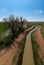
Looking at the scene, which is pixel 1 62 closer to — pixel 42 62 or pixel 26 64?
pixel 26 64

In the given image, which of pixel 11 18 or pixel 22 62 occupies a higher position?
pixel 11 18

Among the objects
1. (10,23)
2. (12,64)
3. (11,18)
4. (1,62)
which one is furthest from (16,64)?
(11,18)

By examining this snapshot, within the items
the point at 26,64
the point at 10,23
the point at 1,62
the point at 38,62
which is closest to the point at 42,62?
the point at 38,62

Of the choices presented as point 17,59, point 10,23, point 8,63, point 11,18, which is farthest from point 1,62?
point 11,18

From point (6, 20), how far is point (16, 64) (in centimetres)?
2055

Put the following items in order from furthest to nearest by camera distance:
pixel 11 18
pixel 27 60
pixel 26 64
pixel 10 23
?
pixel 11 18 → pixel 10 23 → pixel 27 60 → pixel 26 64

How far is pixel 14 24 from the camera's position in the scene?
104ft

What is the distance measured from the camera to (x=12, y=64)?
11875 mm

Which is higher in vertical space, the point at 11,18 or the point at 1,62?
the point at 11,18

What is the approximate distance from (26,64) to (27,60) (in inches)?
45.3

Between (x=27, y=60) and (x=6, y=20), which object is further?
(x=6, y=20)

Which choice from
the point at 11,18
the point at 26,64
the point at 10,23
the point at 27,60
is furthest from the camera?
the point at 11,18

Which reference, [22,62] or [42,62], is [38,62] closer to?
[42,62]

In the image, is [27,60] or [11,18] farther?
[11,18]
